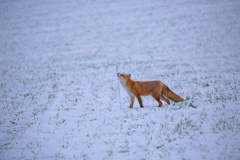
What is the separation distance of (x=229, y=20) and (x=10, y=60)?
27854 millimetres

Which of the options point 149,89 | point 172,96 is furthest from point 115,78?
point 172,96

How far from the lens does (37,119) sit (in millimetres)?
6574

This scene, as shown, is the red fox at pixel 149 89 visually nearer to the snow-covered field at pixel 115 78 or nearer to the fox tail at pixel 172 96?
the fox tail at pixel 172 96

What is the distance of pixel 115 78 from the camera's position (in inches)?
491

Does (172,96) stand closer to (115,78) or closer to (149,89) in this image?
(149,89)

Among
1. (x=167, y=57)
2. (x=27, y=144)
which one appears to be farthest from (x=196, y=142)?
(x=167, y=57)

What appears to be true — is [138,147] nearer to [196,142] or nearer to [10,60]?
[196,142]

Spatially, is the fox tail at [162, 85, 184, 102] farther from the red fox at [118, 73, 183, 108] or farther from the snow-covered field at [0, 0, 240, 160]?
the snow-covered field at [0, 0, 240, 160]

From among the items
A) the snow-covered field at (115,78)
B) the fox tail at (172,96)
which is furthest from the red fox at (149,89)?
the snow-covered field at (115,78)

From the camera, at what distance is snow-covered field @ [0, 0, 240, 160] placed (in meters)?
4.73

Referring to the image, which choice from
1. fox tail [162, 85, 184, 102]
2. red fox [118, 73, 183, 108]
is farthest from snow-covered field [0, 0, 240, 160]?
red fox [118, 73, 183, 108]

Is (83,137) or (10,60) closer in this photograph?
(83,137)

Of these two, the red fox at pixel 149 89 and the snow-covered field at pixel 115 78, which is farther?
the red fox at pixel 149 89

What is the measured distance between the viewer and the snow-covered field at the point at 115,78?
186 inches
